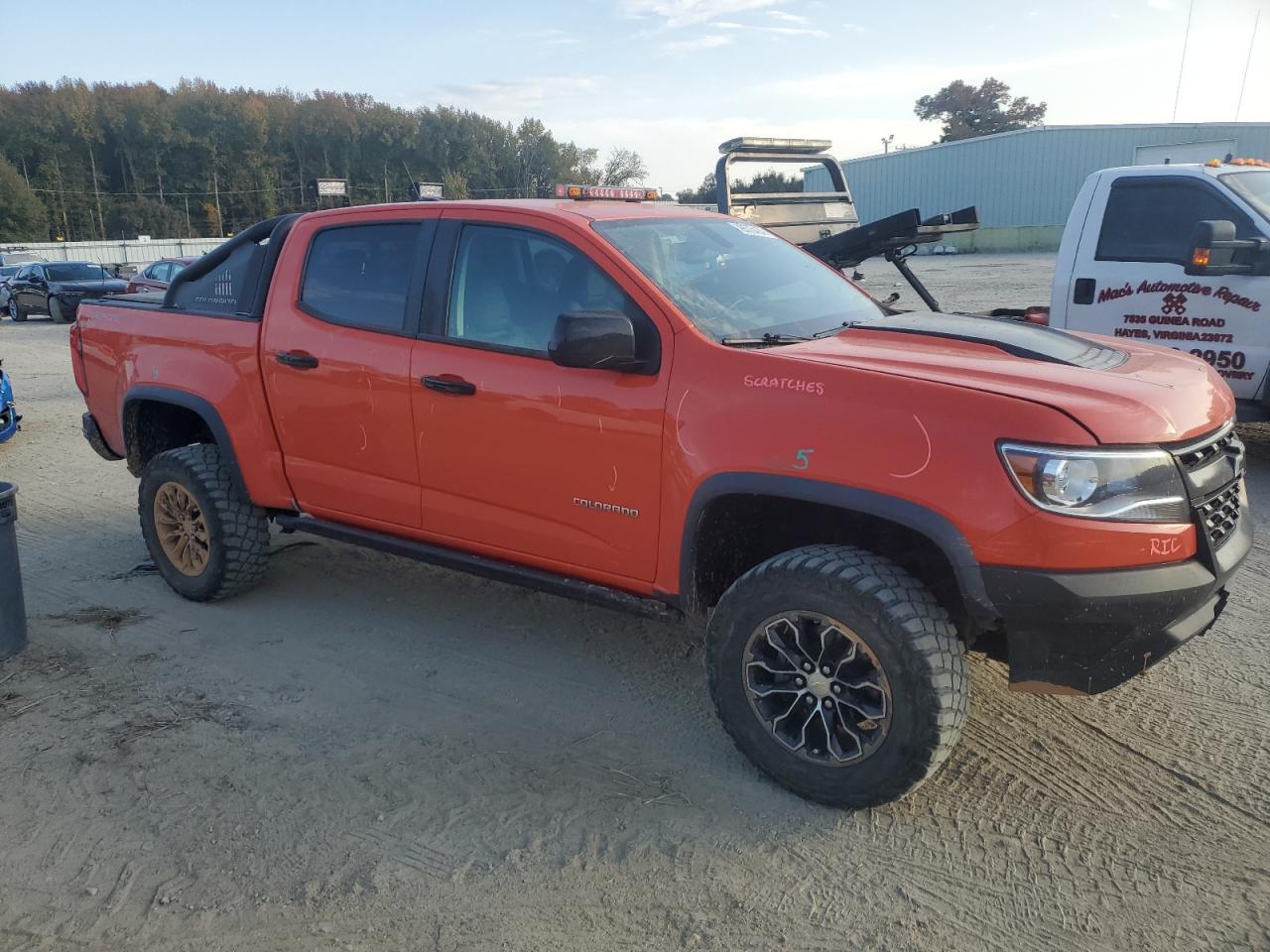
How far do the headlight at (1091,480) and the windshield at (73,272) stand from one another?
27325 mm

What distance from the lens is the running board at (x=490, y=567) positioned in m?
3.54

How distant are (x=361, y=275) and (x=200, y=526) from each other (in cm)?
164

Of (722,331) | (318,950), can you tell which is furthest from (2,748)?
(722,331)

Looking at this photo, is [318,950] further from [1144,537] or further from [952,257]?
[952,257]

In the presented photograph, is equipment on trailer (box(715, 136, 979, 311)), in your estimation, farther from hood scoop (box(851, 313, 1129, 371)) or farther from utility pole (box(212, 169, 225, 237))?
utility pole (box(212, 169, 225, 237))

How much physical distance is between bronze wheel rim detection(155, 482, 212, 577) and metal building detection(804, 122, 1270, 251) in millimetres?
36078

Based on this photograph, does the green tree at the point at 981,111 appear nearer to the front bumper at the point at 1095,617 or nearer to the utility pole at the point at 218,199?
the utility pole at the point at 218,199

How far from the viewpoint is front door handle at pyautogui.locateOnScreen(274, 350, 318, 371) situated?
429 cm

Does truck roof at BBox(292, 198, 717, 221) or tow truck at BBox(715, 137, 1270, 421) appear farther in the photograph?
tow truck at BBox(715, 137, 1270, 421)

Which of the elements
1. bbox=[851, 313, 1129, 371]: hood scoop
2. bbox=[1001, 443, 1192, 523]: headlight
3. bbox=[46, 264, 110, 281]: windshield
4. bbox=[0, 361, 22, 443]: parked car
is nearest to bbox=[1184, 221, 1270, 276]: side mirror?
bbox=[851, 313, 1129, 371]: hood scoop

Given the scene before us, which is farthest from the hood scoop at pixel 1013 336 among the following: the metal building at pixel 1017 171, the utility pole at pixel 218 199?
the utility pole at pixel 218 199

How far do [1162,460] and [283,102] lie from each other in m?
91.5

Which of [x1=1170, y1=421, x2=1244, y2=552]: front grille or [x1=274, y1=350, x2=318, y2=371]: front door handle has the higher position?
[x1=274, y1=350, x2=318, y2=371]: front door handle

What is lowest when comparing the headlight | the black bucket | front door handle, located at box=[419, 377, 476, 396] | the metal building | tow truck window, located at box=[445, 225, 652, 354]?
the black bucket
